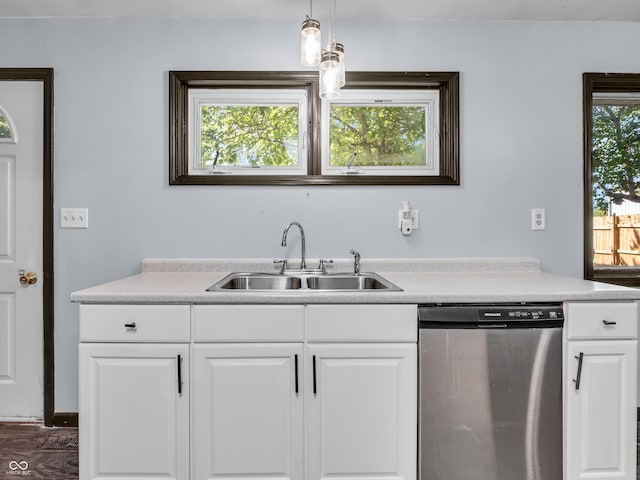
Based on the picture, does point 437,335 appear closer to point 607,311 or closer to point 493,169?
point 607,311

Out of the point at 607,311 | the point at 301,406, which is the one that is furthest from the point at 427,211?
the point at 301,406

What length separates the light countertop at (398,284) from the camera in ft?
4.99

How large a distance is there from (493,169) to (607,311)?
950 millimetres

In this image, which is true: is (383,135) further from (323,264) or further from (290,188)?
(323,264)

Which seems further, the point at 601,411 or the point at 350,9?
the point at 350,9

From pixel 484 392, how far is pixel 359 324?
0.54 m

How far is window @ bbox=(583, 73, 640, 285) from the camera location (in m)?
2.32

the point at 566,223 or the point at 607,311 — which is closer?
the point at 607,311

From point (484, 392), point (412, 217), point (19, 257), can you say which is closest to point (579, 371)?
point (484, 392)

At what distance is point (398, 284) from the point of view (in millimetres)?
1769

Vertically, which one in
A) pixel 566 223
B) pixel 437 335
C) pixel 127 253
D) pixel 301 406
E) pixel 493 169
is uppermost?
pixel 493 169

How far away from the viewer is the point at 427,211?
2.21m

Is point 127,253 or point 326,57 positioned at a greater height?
A: point 326,57

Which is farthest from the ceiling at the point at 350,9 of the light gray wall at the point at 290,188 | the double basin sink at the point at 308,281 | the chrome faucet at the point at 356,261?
the double basin sink at the point at 308,281
